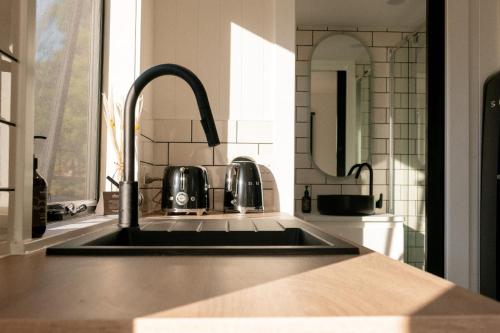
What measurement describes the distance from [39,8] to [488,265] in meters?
2.05

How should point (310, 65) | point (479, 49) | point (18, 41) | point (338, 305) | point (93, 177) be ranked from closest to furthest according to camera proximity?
point (338, 305) → point (18, 41) → point (93, 177) → point (479, 49) → point (310, 65)

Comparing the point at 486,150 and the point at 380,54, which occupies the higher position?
the point at 380,54

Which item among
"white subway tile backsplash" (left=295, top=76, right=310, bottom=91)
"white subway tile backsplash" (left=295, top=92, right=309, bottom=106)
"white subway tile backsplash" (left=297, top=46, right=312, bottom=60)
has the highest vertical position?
"white subway tile backsplash" (left=297, top=46, right=312, bottom=60)

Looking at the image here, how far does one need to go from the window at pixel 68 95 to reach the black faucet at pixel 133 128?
0.36 meters

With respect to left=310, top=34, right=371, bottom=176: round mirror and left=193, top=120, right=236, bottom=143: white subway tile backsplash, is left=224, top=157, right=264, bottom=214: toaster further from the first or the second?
left=310, top=34, right=371, bottom=176: round mirror

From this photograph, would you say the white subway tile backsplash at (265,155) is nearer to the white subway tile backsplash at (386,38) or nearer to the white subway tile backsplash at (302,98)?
the white subway tile backsplash at (302,98)

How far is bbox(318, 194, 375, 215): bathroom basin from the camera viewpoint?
2900mm

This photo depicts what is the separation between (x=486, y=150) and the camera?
222 centimetres

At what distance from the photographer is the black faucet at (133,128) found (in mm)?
1081

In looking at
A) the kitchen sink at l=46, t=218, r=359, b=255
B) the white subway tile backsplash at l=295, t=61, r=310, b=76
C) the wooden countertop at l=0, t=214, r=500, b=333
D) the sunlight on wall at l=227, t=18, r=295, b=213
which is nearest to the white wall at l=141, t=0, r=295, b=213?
the sunlight on wall at l=227, t=18, r=295, b=213

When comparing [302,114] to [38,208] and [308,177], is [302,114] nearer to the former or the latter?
[308,177]

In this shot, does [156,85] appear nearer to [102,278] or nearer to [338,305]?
[102,278]

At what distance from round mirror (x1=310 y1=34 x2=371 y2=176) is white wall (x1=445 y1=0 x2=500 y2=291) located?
40.9 inches

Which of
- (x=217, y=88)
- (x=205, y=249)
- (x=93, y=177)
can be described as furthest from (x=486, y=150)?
(x=205, y=249)
